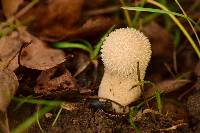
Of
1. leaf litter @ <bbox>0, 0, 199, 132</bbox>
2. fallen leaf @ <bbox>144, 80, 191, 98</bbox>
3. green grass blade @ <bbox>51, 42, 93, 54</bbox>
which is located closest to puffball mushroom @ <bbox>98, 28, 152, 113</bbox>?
leaf litter @ <bbox>0, 0, 199, 132</bbox>

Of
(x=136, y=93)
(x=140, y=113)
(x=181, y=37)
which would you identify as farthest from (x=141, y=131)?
(x=181, y=37)

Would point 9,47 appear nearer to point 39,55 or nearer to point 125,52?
point 39,55

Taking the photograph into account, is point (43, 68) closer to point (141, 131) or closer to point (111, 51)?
point (111, 51)

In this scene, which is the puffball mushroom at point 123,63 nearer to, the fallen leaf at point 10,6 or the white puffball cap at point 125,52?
the white puffball cap at point 125,52

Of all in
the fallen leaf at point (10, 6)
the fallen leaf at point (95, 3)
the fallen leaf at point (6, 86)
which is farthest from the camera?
the fallen leaf at point (95, 3)

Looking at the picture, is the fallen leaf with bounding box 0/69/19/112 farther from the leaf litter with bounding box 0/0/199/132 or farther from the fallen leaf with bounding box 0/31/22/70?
the fallen leaf with bounding box 0/31/22/70

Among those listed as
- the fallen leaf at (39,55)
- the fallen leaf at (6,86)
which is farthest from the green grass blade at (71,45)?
the fallen leaf at (6,86)
